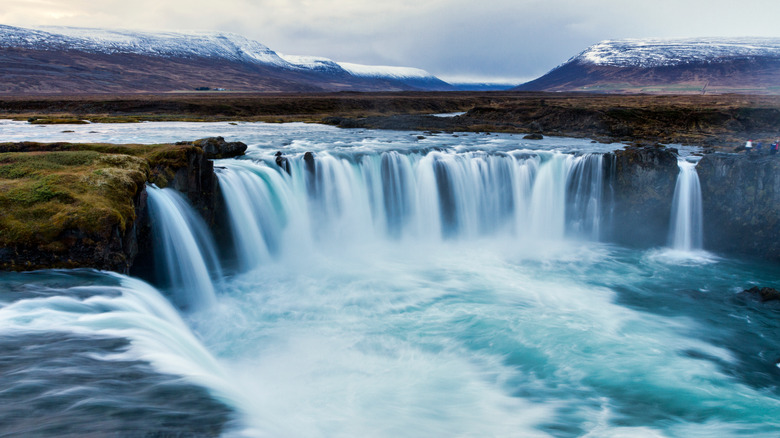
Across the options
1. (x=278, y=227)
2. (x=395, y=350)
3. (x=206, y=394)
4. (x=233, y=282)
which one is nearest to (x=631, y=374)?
(x=395, y=350)

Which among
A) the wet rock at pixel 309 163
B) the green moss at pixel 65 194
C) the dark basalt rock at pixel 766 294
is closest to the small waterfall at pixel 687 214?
the dark basalt rock at pixel 766 294

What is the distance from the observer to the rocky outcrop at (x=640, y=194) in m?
20.7

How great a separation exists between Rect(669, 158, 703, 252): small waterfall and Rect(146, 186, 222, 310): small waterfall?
18.7m

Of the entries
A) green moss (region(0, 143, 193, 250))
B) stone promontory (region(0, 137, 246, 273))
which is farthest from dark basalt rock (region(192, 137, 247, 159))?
green moss (region(0, 143, 193, 250))

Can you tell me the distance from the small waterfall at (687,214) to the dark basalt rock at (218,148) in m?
19.1

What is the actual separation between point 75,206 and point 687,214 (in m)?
21.9

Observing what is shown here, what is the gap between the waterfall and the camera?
1948 cm

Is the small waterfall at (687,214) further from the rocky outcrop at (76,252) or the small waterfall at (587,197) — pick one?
the rocky outcrop at (76,252)

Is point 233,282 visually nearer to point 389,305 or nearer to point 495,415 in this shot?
point 389,305

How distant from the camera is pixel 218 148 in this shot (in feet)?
66.0

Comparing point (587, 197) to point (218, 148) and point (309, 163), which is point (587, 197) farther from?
point (218, 148)

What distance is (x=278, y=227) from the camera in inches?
699

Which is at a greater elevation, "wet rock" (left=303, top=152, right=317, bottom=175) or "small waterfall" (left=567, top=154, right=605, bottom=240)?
"wet rock" (left=303, top=152, right=317, bottom=175)

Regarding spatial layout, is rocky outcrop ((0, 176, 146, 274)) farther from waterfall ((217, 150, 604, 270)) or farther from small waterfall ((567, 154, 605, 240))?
small waterfall ((567, 154, 605, 240))
